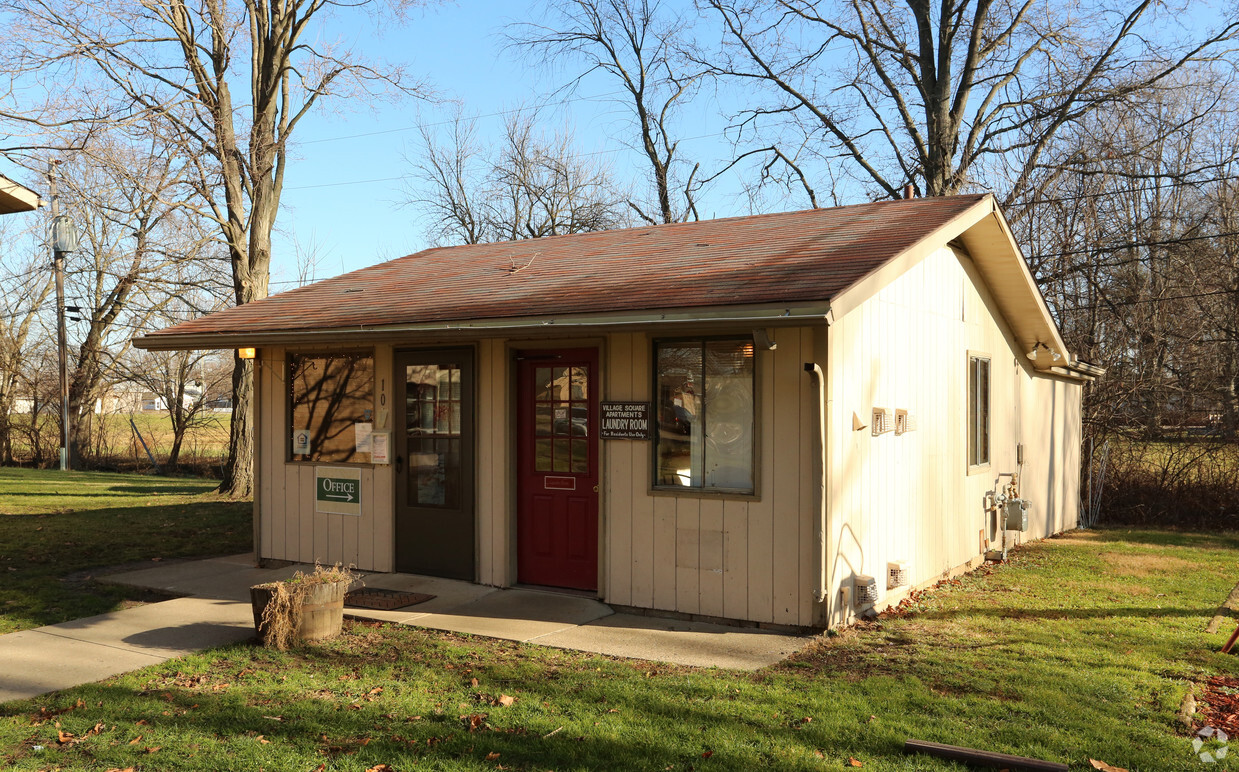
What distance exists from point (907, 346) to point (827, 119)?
1469 cm

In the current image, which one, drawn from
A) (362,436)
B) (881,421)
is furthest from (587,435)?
(362,436)

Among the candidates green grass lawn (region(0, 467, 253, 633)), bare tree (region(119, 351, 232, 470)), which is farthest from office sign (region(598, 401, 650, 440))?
bare tree (region(119, 351, 232, 470))

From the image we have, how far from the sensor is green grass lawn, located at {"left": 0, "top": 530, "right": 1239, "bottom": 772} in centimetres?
451

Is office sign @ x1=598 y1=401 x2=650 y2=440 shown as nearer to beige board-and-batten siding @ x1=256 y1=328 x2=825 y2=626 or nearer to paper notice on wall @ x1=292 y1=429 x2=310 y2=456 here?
beige board-and-batten siding @ x1=256 y1=328 x2=825 y2=626

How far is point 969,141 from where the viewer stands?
20156mm

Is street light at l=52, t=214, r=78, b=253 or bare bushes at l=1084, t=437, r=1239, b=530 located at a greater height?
street light at l=52, t=214, r=78, b=253

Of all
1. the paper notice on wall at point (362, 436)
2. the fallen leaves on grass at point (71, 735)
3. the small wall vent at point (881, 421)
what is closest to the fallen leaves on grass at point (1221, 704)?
the small wall vent at point (881, 421)

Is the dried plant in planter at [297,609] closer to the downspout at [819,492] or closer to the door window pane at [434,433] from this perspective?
the door window pane at [434,433]

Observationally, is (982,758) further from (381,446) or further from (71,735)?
(381,446)

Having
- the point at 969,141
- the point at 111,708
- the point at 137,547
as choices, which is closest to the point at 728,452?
the point at 111,708

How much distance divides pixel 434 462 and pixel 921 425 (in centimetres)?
471

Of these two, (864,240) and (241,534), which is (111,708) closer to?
(864,240)

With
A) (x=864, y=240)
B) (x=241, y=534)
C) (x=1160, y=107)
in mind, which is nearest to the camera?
(x=864, y=240)

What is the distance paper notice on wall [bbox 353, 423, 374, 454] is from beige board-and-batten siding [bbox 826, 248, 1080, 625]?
4830 millimetres
